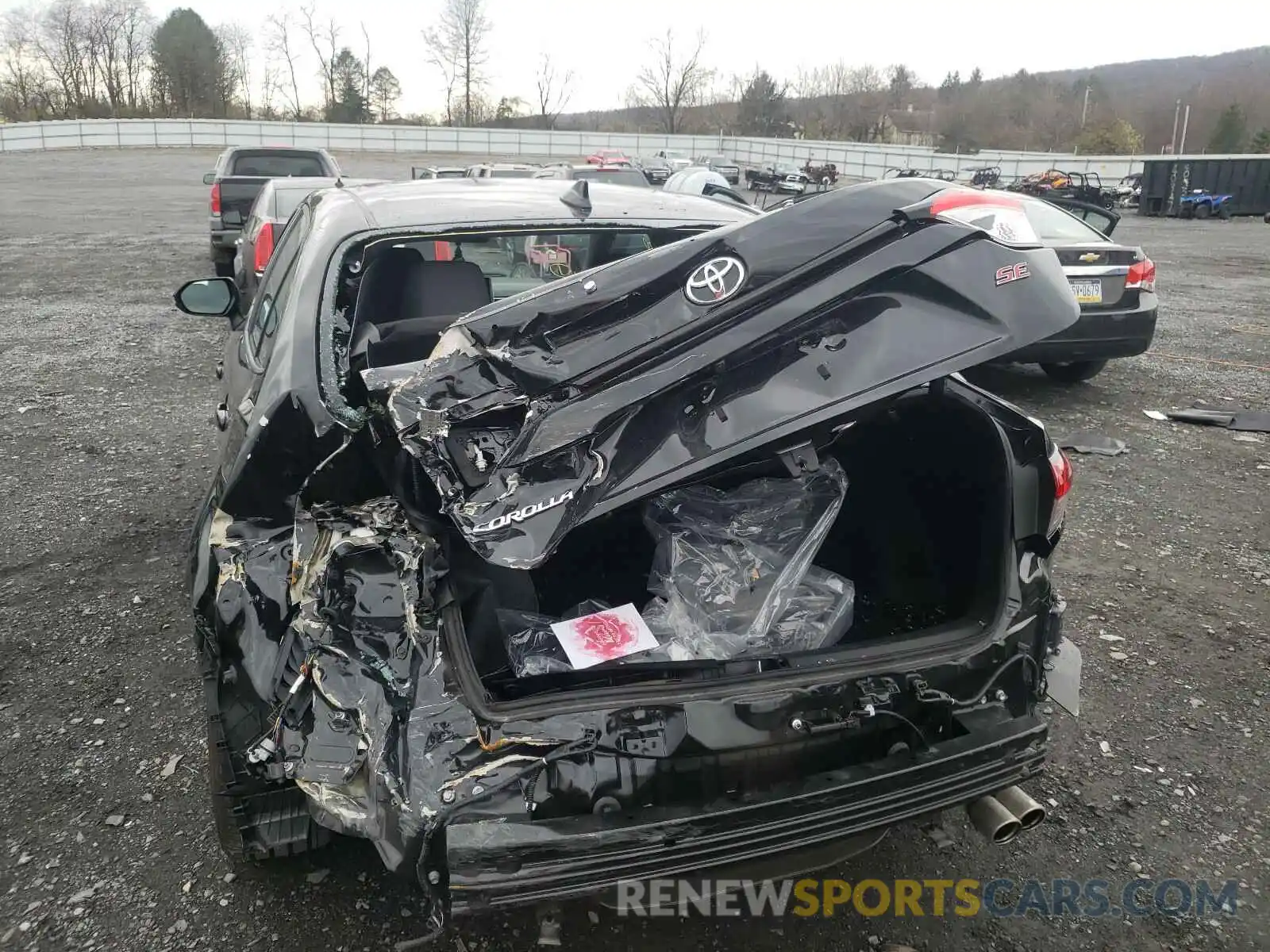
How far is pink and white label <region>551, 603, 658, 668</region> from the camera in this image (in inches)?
80.4

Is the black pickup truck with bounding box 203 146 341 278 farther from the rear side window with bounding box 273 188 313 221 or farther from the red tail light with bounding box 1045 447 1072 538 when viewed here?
the red tail light with bounding box 1045 447 1072 538

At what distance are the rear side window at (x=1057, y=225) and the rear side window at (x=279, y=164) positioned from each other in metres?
10.4

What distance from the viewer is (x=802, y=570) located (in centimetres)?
221

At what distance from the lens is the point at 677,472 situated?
5.78 feet

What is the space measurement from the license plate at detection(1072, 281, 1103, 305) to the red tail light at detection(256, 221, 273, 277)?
6.17 metres

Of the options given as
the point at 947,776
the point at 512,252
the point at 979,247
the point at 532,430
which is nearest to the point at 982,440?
the point at 979,247

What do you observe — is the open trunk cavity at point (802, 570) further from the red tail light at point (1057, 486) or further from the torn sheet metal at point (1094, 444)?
the torn sheet metal at point (1094, 444)

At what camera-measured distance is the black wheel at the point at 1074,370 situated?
7047mm

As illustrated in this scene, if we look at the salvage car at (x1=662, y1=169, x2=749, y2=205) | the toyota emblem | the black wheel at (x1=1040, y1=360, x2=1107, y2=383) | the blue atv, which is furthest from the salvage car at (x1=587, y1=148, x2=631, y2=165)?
the toyota emblem

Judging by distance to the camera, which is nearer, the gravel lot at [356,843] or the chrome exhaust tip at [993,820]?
the chrome exhaust tip at [993,820]

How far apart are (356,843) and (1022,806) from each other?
1.65m

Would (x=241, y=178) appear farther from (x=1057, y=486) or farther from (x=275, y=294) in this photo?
(x=1057, y=486)

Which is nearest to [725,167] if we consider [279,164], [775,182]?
[775,182]

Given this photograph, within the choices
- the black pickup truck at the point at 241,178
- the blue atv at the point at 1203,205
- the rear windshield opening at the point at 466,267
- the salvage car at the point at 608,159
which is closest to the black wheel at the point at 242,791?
the rear windshield opening at the point at 466,267
